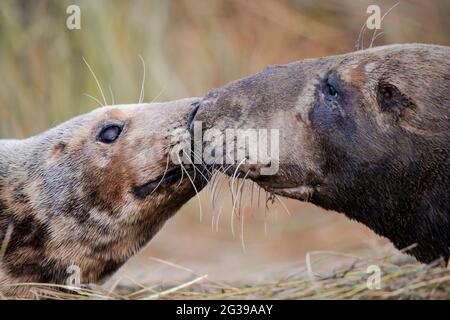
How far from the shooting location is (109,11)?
10477 mm

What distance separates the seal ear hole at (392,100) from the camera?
5105mm

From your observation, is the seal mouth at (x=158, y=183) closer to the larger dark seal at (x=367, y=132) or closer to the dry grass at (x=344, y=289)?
the larger dark seal at (x=367, y=132)

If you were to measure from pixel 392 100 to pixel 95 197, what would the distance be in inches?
79.3

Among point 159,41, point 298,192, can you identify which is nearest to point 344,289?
point 298,192

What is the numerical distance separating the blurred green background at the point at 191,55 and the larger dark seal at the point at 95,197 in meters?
3.50

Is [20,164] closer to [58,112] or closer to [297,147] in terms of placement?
[297,147]

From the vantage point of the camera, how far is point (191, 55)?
11703mm

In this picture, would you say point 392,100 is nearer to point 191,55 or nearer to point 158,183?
point 158,183

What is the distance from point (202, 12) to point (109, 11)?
1.57m

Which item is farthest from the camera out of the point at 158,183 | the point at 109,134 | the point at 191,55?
the point at 191,55

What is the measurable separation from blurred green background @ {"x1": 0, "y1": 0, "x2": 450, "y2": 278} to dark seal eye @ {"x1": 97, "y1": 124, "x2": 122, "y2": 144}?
356 centimetres

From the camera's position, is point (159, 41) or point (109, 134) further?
point (159, 41)

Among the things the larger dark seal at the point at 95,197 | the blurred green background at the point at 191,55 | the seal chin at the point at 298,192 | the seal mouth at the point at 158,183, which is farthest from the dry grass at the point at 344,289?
the blurred green background at the point at 191,55
